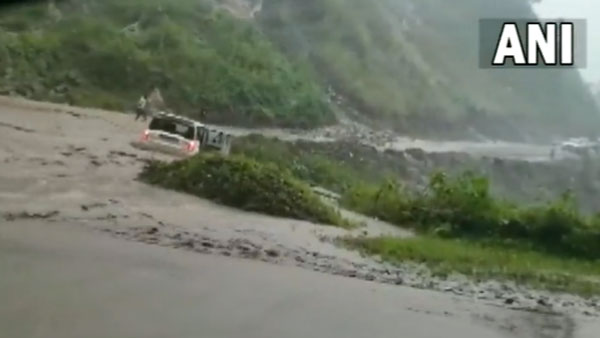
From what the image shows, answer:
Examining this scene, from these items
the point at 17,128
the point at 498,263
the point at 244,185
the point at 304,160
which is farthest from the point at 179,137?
the point at 498,263

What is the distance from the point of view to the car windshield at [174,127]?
3.16 m

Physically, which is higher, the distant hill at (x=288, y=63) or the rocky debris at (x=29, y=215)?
the distant hill at (x=288, y=63)

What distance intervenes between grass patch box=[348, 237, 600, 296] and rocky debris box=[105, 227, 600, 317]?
0.08 feet

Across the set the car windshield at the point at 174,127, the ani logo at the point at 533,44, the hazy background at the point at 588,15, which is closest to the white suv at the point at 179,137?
the car windshield at the point at 174,127

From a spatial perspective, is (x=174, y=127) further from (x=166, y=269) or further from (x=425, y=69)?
(x=425, y=69)

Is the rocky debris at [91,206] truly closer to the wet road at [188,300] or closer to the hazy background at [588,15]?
the wet road at [188,300]

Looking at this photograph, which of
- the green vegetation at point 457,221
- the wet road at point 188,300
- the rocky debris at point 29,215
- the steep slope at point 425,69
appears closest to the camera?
the wet road at point 188,300

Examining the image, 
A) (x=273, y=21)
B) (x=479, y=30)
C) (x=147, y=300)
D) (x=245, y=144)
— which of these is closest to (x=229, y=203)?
(x=245, y=144)

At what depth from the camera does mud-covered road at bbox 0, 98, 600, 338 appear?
2.79 m

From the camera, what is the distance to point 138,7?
332 cm

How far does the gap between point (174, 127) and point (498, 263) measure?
3.86 ft

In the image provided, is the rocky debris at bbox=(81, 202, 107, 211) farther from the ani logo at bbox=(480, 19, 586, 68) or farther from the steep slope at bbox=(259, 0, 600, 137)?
the ani logo at bbox=(480, 19, 586, 68)

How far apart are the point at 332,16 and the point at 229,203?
80 centimetres

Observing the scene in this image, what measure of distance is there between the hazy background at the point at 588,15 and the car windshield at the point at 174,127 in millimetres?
1256
